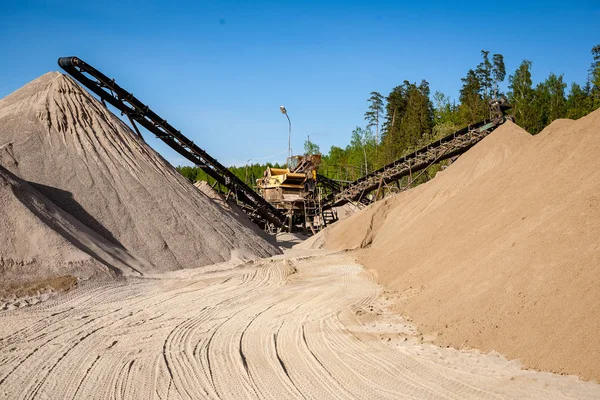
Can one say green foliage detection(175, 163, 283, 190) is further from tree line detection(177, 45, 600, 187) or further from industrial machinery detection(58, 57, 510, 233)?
industrial machinery detection(58, 57, 510, 233)

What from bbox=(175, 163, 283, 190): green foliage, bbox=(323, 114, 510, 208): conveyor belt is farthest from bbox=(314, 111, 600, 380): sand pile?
bbox=(175, 163, 283, 190): green foliage

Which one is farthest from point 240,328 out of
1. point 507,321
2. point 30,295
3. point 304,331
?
point 30,295

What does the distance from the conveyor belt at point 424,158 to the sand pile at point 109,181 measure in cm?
1063

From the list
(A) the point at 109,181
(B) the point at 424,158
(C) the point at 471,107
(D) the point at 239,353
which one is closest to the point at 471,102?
(C) the point at 471,107

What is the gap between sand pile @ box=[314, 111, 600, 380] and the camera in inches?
207

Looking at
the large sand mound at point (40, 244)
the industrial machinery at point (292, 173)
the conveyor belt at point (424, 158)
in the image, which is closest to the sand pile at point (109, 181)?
the large sand mound at point (40, 244)

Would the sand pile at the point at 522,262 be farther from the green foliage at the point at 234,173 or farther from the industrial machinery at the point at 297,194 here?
the green foliage at the point at 234,173

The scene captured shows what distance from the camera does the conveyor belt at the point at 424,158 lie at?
2445 centimetres

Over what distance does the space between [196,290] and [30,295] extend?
315cm

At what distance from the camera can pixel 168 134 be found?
73.6 feet

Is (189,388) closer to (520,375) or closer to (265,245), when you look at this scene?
(520,375)

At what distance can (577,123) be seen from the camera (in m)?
11.0

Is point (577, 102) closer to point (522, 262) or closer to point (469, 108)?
point (469, 108)

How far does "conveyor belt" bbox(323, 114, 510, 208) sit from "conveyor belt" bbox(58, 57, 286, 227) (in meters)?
4.18
